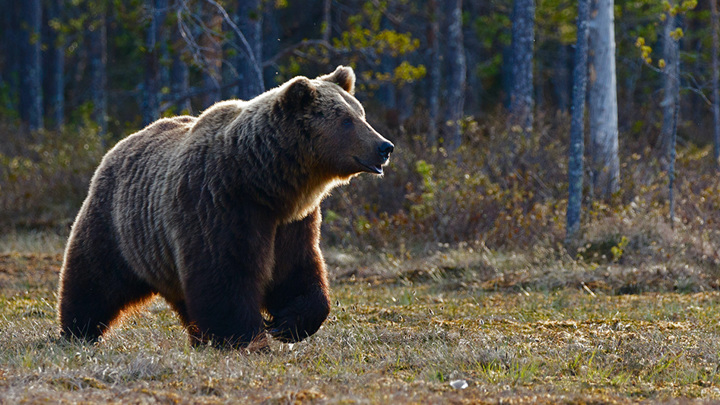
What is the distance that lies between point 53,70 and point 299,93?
29014 millimetres

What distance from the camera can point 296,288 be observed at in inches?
211

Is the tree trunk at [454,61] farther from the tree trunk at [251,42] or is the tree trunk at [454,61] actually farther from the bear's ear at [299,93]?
the bear's ear at [299,93]

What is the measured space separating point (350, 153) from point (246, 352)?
140 centimetres

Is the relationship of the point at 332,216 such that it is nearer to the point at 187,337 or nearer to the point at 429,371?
the point at 187,337

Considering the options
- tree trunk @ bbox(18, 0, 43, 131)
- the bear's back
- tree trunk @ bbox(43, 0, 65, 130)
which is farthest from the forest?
tree trunk @ bbox(43, 0, 65, 130)

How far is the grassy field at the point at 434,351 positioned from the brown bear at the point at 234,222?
0.25 metres

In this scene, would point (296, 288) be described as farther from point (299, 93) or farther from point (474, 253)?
point (474, 253)

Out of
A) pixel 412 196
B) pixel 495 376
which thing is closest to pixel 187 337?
pixel 495 376

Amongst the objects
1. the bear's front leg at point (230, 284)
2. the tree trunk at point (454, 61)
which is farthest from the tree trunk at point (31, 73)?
the bear's front leg at point (230, 284)

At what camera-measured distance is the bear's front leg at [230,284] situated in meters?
4.99

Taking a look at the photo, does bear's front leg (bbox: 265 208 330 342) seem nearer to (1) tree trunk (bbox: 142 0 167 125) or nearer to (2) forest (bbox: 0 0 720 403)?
(2) forest (bbox: 0 0 720 403)

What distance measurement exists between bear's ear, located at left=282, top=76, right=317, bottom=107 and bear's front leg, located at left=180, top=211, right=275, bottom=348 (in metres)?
0.83

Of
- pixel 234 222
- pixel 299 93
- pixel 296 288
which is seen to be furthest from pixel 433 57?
pixel 234 222

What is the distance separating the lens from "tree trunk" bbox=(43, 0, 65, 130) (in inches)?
1064
